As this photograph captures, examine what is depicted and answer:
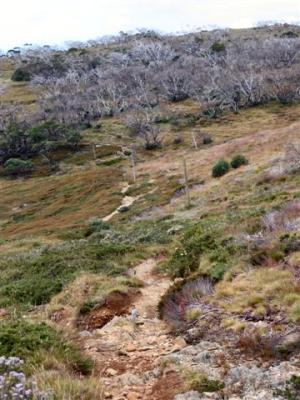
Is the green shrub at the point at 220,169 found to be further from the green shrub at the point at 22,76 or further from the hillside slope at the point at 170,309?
the green shrub at the point at 22,76

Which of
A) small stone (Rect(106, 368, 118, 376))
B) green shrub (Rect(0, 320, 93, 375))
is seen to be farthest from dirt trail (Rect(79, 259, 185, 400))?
green shrub (Rect(0, 320, 93, 375))

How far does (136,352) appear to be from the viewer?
9.15 metres

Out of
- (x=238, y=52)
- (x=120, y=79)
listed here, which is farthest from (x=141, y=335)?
(x=238, y=52)

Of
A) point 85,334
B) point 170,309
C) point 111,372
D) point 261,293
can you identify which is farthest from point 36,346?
point 261,293

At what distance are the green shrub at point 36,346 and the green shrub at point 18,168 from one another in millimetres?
79321

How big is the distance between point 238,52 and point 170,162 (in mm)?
77210

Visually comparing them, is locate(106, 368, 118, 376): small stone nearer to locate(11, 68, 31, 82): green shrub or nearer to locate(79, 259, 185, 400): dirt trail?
locate(79, 259, 185, 400): dirt trail

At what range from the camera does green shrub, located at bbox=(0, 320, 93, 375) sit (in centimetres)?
763

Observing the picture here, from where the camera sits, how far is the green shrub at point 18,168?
280 ft

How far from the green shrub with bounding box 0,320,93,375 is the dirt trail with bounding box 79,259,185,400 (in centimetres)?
49

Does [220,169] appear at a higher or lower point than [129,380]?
lower

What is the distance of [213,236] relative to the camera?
16141 millimetres

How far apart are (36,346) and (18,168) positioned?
80.3 m

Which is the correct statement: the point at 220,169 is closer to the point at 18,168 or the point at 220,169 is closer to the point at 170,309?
the point at 170,309
